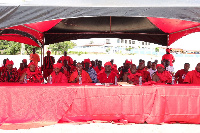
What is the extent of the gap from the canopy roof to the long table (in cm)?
139

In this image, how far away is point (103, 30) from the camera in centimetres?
1042

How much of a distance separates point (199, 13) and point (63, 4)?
2.69 m

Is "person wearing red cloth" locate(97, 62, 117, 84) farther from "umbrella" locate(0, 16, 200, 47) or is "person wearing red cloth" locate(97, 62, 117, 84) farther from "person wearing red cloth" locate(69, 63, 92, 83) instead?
"umbrella" locate(0, 16, 200, 47)

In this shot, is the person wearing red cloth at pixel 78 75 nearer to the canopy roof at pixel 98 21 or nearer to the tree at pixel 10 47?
the canopy roof at pixel 98 21

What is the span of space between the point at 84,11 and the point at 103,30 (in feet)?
19.3

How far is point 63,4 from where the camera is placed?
4668 millimetres

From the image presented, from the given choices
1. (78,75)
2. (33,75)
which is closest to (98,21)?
(78,75)

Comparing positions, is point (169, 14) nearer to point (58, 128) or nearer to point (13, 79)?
point (58, 128)

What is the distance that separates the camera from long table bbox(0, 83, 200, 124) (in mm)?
4633

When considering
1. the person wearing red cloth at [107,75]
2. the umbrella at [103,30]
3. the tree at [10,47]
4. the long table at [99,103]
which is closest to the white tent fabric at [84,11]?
the long table at [99,103]

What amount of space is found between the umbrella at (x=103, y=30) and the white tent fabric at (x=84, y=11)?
12.9ft

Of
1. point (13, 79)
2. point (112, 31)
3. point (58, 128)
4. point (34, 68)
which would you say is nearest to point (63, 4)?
point (34, 68)

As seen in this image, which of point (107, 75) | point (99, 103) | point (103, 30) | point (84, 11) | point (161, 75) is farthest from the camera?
point (103, 30)

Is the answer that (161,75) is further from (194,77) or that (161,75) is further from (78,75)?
(78,75)
